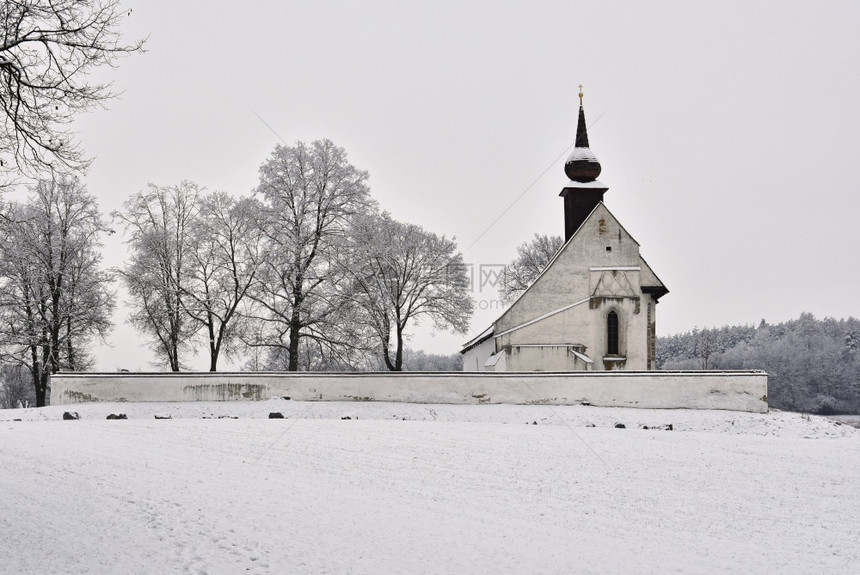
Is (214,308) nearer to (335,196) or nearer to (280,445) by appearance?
(335,196)

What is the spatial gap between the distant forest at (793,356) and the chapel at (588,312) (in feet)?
108

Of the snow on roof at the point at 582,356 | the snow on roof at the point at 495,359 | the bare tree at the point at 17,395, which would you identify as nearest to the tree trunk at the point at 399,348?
the snow on roof at the point at 495,359

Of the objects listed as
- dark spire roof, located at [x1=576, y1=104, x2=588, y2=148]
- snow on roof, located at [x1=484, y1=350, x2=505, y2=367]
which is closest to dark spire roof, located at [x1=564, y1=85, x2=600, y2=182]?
dark spire roof, located at [x1=576, y1=104, x2=588, y2=148]

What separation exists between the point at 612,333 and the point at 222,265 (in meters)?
17.7

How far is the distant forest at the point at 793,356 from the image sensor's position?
3014 inches

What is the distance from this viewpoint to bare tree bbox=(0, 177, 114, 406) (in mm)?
32500

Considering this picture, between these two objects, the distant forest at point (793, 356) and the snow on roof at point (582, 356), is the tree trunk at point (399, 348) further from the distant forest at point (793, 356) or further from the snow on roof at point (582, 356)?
the distant forest at point (793, 356)

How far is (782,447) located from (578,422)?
6.32 metres

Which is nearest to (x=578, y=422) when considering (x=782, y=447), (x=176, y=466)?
(x=782, y=447)

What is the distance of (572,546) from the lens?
10.7 m

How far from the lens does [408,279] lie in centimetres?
4209

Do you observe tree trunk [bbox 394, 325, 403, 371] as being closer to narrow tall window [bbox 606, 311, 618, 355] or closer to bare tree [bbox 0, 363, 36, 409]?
narrow tall window [bbox 606, 311, 618, 355]

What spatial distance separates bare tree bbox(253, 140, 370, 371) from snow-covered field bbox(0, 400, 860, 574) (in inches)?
469

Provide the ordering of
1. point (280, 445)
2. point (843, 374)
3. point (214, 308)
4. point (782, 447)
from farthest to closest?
point (843, 374) < point (214, 308) < point (782, 447) < point (280, 445)
